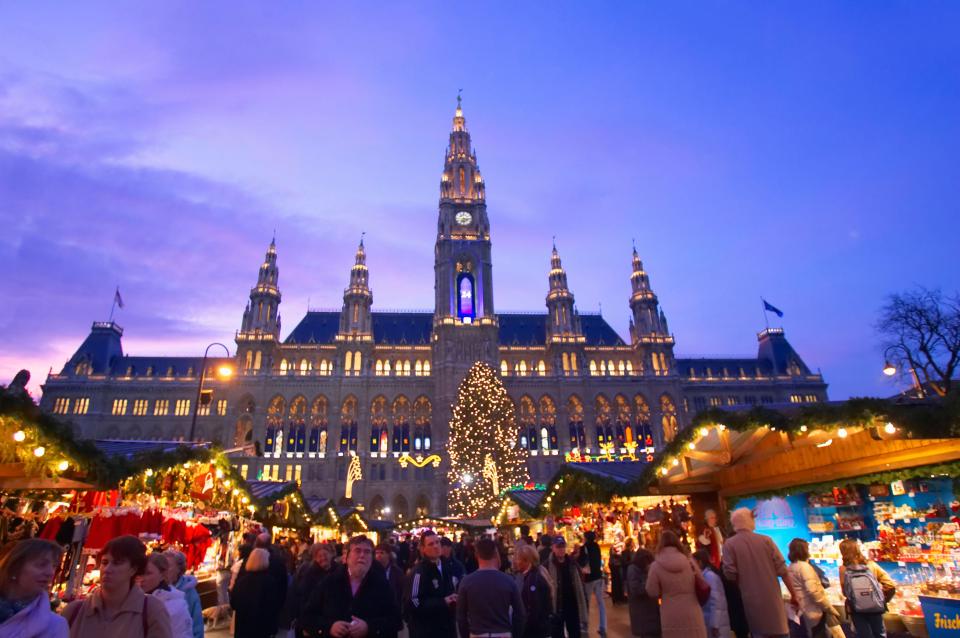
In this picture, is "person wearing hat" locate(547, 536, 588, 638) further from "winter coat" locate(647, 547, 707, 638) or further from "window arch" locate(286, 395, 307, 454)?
"window arch" locate(286, 395, 307, 454)

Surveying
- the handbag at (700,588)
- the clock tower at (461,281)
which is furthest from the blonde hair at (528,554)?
the clock tower at (461,281)

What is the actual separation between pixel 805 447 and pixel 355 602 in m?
8.74

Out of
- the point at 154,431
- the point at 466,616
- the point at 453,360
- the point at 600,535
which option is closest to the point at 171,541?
the point at 466,616

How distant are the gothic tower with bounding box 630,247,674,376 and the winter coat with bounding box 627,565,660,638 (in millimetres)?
52664

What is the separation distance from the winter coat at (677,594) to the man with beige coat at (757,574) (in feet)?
2.87

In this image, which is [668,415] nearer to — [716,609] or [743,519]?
[716,609]

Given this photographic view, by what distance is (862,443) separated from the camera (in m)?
8.88

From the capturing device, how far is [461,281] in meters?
56.8

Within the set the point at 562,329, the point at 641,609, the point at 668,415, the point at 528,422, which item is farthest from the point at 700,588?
the point at 668,415

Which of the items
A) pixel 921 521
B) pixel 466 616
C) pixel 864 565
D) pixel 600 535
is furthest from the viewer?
pixel 600 535

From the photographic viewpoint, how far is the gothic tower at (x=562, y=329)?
57719 millimetres

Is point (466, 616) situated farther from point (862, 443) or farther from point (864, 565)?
point (862, 443)

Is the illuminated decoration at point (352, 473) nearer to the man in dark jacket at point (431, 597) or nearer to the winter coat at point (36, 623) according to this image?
the man in dark jacket at point (431, 597)

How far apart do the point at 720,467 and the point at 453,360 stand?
42163 mm
